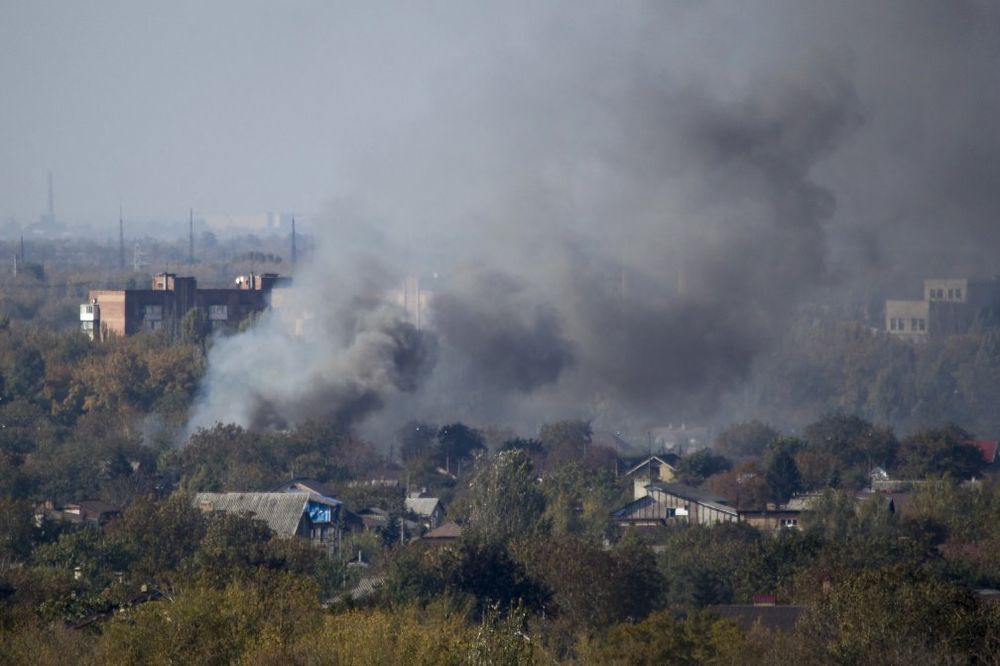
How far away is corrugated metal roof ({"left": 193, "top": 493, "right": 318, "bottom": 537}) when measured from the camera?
1583 inches

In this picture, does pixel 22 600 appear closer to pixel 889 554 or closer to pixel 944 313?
pixel 889 554

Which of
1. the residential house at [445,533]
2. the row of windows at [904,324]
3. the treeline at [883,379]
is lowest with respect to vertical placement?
the residential house at [445,533]

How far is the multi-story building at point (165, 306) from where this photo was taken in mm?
74188

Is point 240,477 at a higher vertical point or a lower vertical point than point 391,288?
A: lower

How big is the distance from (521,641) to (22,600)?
819cm

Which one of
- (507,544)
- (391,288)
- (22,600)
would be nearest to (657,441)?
(391,288)

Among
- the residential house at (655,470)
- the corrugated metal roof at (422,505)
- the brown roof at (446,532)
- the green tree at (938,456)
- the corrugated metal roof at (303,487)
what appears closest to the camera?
the brown roof at (446,532)

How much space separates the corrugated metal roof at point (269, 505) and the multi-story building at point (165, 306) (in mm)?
31750

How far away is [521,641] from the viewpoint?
20375 millimetres

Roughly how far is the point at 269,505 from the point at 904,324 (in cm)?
5202

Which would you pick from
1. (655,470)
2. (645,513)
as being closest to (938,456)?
(655,470)

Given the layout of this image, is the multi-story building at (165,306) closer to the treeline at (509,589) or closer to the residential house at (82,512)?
the residential house at (82,512)

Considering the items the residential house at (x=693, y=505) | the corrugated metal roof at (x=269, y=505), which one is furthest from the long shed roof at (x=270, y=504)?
the residential house at (x=693, y=505)

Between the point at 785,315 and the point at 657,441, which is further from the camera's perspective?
the point at 657,441
